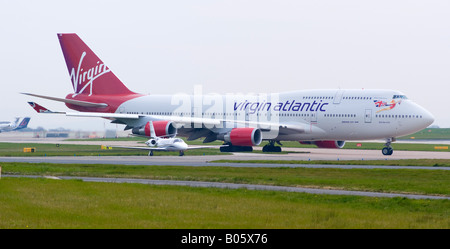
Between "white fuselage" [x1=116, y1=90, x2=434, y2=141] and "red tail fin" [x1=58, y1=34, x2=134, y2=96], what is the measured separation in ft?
11.3

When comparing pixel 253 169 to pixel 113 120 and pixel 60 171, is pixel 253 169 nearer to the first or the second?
pixel 60 171

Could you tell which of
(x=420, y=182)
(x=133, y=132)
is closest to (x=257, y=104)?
(x=133, y=132)

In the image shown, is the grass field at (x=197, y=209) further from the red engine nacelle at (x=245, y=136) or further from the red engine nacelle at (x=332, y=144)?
the red engine nacelle at (x=332, y=144)

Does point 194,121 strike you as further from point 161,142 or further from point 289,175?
point 289,175

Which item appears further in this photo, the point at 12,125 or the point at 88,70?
the point at 12,125

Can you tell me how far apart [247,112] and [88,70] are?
16938 millimetres

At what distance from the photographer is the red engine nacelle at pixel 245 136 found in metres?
57.9

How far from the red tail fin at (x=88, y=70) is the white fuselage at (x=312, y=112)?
3.45 meters

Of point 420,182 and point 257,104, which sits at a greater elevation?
point 257,104

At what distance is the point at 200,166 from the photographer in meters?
41.4

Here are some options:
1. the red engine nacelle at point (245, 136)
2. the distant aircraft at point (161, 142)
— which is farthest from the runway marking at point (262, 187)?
the red engine nacelle at point (245, 136)

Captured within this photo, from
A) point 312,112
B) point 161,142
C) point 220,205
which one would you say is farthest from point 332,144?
point 220,205

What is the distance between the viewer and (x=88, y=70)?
70.2 metres
